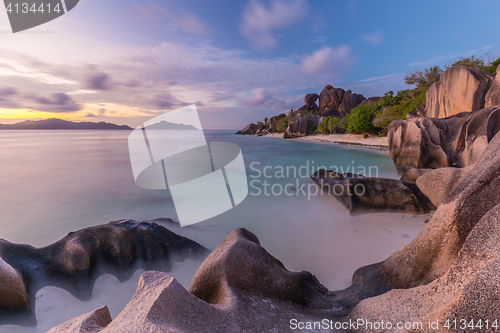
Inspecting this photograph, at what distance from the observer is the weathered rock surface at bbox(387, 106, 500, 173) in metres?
6.84

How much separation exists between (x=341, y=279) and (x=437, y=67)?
83.0 feet

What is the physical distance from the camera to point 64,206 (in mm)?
6316

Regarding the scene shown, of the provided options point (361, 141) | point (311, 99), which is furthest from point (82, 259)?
point (311, 99)

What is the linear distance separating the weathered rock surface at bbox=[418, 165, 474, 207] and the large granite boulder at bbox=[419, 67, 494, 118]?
931cm

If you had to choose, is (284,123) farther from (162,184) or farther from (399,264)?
(399,264)

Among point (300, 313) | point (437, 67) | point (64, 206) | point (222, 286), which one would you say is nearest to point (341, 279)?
point (300, 313)

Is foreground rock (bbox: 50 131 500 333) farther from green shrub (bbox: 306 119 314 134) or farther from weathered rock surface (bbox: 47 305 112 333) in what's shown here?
green shrub (bbox: 306 119 314 134)

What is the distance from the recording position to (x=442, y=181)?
12.3 feet

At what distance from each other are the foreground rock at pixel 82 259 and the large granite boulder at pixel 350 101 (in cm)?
5861

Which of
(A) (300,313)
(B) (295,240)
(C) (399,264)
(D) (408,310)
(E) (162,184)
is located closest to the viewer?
(D) (408,310)

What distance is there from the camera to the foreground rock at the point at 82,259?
90.4 inches

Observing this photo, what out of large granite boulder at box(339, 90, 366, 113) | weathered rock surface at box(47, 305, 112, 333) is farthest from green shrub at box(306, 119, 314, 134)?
weathered rock surface at box(47, 305, 112, 333)

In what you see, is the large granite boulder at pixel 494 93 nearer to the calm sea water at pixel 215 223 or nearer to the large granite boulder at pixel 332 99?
the calm sea water at pixel 215 223

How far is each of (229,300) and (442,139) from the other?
11134mm
